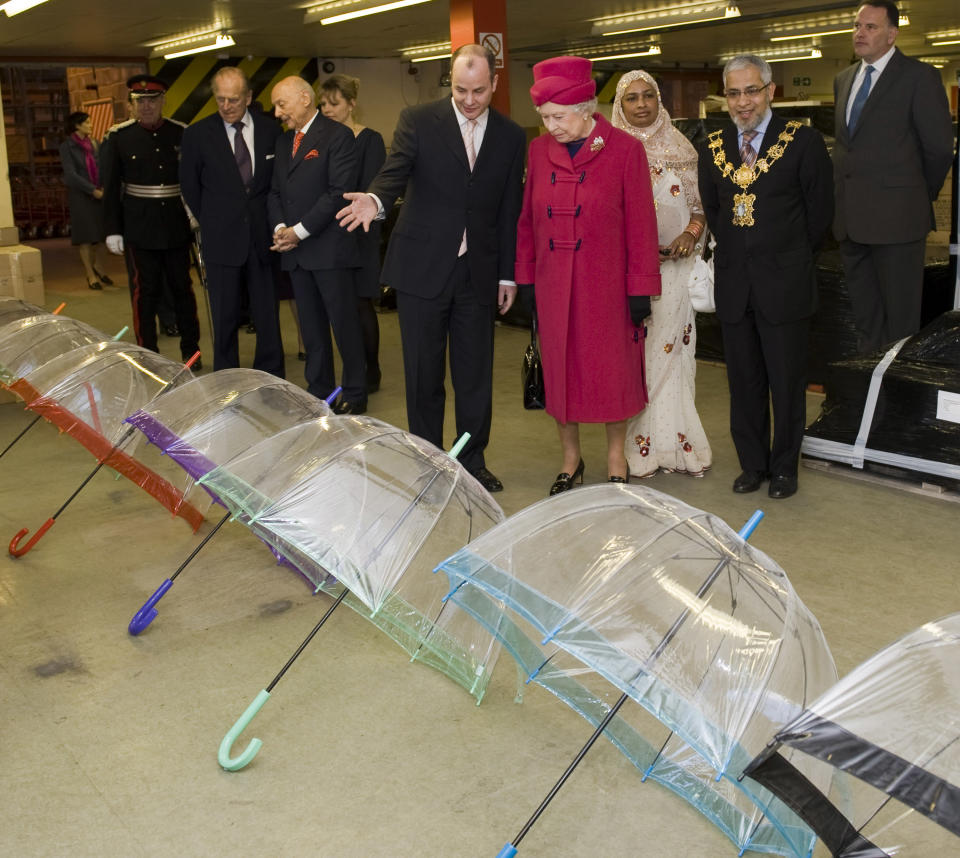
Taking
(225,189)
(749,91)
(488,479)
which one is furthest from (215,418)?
(225,189)

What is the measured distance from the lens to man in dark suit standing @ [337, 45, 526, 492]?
4039mm

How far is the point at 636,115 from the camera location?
4.16 metres

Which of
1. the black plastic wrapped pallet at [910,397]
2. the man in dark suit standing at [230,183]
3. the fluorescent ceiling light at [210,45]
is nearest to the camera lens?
the black plastic wrapped pallet at [910,397]

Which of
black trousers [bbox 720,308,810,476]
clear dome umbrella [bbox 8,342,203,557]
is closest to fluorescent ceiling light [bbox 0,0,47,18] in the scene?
clear dome umbrella [bbox 8,342,203,557]

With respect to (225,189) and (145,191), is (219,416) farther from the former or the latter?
(145,191)

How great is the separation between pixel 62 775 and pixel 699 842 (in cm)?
136

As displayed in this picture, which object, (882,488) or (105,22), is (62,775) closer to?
(882,488)

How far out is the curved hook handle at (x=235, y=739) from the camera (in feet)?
8.16

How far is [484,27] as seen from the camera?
8211mm

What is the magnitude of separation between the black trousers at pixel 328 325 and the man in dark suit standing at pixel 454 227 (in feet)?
3.55

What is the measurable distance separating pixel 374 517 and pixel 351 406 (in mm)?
3133

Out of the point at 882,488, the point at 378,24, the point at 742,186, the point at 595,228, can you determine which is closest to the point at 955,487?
the point at 882,488

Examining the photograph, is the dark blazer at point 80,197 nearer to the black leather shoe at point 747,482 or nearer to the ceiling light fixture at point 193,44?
the ceiling light fixture at point 193,44

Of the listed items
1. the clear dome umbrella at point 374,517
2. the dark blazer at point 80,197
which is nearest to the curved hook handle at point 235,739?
the clear dome umbrella at point 374,517
